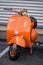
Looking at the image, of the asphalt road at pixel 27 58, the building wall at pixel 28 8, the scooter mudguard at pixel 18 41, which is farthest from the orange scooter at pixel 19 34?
the building wall at pixel 28 8

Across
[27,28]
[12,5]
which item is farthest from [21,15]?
[12,5]

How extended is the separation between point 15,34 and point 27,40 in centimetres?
34

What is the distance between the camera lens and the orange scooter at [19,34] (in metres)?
6.46

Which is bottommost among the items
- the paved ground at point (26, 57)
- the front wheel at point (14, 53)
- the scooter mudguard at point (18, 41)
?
the paved ground at point (26, 57)

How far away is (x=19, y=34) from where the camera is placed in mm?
6695

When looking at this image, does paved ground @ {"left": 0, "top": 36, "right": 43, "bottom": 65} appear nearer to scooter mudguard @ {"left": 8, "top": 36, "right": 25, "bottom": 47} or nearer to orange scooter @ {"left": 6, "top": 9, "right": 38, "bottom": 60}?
orange scooter @ {"left": 6, "top": 9, "right": 38, "bottom": 60}

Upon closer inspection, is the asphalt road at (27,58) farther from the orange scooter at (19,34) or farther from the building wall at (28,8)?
the building wall at (28,8)

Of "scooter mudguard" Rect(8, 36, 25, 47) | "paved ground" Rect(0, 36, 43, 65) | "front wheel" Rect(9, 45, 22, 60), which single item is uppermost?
"scooter mudguard" Rect(8, 36, 25, 47)

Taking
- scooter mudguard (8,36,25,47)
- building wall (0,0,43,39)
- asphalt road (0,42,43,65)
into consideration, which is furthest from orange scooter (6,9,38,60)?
building wall (0,0,43,39)

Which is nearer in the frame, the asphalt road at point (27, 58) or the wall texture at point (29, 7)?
the asphalt road at point (27, 58)

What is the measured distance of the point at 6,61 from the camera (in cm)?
652

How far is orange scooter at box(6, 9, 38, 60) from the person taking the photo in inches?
254

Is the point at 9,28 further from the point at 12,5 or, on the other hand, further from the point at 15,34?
A: the point at 12,5

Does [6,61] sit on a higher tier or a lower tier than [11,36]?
lower
